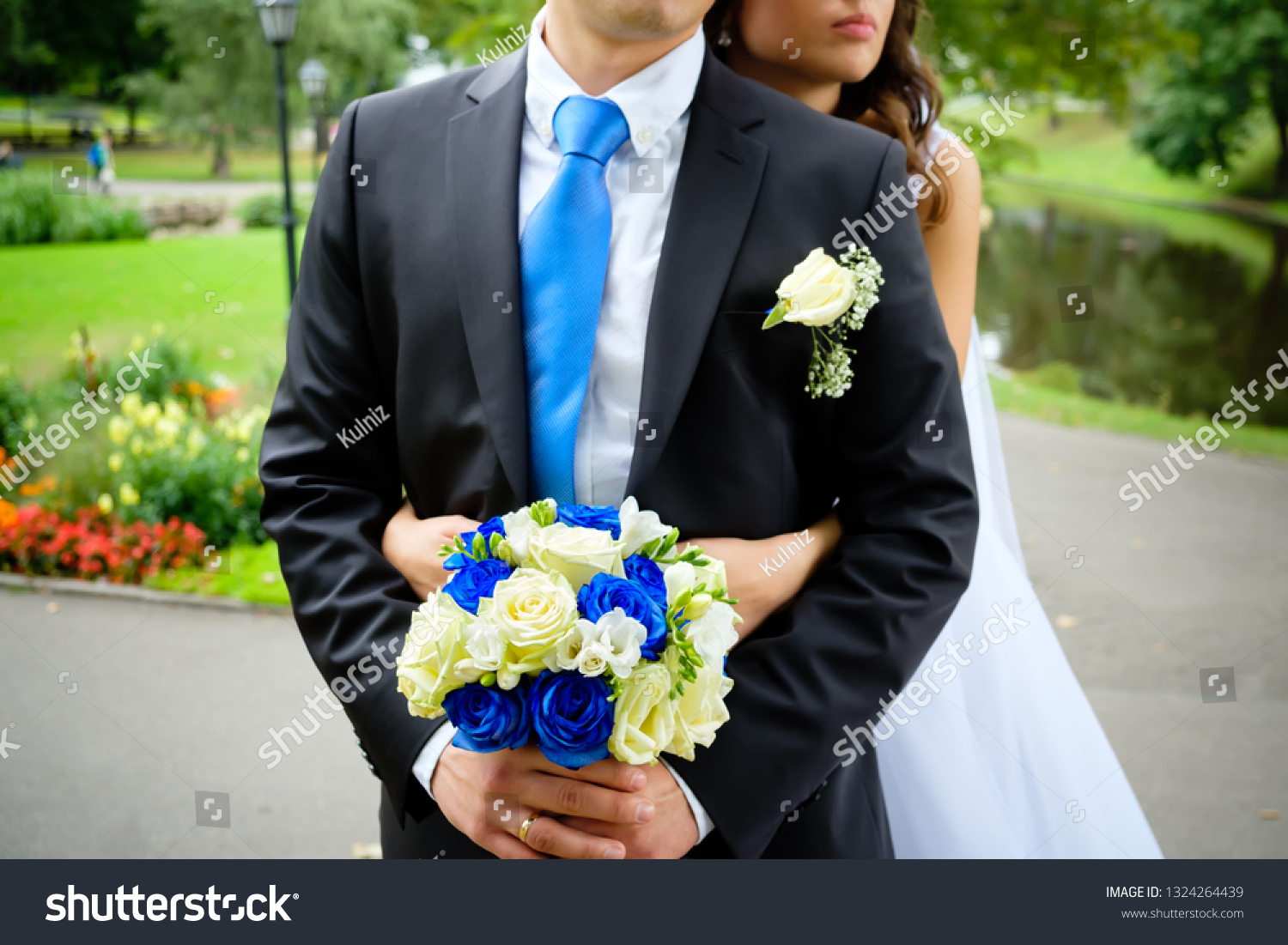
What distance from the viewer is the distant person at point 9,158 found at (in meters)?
9.23

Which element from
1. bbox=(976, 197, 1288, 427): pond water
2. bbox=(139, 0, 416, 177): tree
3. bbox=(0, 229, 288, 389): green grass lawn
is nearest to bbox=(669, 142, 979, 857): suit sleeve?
bbox=(0, 229, 288, 389): green grass lawn

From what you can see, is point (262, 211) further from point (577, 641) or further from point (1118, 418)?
point (577, 641)

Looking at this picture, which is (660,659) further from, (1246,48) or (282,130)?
(1246,48)

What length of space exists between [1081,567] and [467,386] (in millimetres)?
5681

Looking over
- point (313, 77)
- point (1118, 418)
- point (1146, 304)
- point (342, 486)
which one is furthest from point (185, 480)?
point (1146, 304)

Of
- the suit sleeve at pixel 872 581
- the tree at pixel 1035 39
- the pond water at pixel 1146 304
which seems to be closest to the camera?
the suit sleeve at pixel 872 581

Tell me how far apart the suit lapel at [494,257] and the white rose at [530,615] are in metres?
0.31

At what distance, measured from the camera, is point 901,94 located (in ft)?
8.00

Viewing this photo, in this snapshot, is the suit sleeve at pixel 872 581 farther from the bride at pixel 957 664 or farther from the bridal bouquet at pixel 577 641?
the bride at pixel 957 664

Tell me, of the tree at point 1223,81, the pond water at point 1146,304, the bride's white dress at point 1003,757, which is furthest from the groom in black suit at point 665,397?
the tree at point 1223,81

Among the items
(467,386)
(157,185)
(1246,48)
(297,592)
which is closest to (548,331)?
A: (467,386)

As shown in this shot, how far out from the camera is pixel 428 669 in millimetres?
1281

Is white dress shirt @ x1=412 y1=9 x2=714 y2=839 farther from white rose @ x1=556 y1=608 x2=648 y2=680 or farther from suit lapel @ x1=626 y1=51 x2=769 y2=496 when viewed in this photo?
white rose @ x1=556 y1=608 x2=648 y2=680

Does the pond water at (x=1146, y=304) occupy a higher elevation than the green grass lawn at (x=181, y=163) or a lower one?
lower
